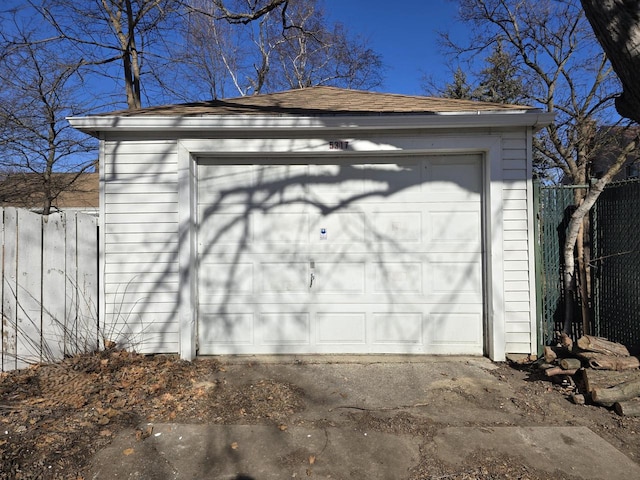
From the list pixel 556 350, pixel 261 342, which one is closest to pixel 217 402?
pixel 261 342

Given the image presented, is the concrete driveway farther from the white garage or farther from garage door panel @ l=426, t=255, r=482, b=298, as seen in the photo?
garage door panel @ l=426, t=255, r=482, b=298

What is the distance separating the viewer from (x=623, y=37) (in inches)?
103

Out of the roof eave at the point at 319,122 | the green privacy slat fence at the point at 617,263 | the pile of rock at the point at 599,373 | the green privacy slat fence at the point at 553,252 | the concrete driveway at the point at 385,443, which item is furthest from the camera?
the green privacy slat fence at the point at 553,252

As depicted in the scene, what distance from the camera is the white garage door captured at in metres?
5.31

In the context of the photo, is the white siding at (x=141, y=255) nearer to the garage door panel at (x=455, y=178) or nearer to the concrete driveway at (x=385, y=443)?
the concrete driveway at (x=385, y=443)

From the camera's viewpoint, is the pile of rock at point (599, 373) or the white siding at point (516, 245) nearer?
the pile of rock at point (599, 373)

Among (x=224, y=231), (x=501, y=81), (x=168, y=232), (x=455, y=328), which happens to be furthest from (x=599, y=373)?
(x=501, y=81)

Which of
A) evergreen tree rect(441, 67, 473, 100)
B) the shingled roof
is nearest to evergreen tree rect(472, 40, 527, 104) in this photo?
evergreen tree rect(441, 67, 473, 100)

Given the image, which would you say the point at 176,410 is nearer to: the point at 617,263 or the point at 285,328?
the point at 285,328

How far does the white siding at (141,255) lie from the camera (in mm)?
5137

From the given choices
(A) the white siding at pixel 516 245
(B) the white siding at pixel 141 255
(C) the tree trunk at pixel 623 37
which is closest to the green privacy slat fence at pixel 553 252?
(A) the white siding at pixel 516 245

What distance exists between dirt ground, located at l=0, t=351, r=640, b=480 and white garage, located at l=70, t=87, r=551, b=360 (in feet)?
2.13

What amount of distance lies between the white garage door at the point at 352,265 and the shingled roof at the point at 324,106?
67 cm

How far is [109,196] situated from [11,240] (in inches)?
43.7
